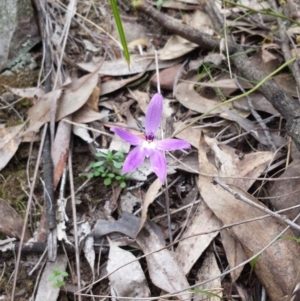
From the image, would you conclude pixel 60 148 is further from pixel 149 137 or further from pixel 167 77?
pixel 167 77

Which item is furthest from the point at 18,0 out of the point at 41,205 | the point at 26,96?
the point at 41,205

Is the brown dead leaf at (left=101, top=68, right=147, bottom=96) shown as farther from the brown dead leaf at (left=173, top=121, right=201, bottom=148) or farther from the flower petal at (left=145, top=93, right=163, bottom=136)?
the flower petal at (left=145, top=93, right=163, bottom=136)

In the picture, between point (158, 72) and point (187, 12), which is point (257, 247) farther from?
point (187, 12)

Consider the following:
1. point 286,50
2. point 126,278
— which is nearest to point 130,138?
point 126,278

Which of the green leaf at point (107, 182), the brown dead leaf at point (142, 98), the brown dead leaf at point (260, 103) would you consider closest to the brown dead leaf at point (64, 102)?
the brown dead leaf at point (142, 98)

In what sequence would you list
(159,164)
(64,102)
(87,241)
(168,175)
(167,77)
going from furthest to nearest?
1. (167,77)
2. (64,102)
3. (168,175)
4. (87,241)
5. (159,164)

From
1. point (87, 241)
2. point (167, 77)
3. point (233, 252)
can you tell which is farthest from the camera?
point (167, 77)

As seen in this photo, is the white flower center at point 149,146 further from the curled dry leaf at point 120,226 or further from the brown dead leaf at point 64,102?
the brown dead leaf at point 64,102
